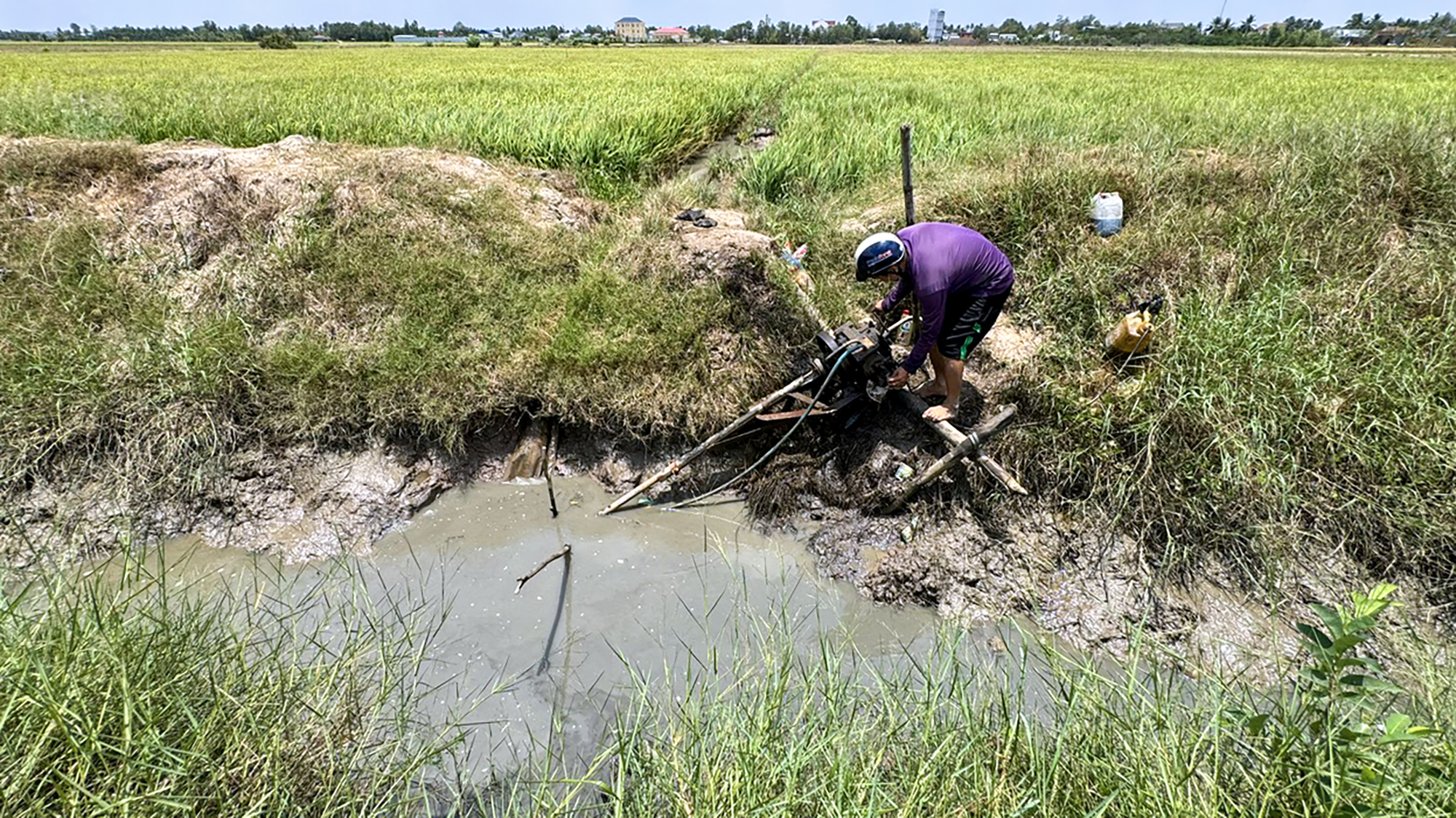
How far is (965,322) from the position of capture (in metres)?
3.43

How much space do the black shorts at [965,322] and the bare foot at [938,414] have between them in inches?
11.0

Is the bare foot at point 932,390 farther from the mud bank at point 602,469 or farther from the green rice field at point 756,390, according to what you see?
the green rice field at point 756,390

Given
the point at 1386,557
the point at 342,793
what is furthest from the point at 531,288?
the point at 1386,557

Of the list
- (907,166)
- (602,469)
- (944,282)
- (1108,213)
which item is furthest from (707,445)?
(1108,213)

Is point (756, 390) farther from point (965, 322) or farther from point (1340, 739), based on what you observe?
point (1340, 739)

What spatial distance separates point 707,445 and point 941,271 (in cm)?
150

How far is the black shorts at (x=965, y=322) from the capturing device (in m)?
3.42

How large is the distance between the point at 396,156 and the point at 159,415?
3.01 m

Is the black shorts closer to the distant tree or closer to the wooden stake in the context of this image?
the wooden stake

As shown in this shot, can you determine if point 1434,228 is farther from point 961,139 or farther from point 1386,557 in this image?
point 961,139

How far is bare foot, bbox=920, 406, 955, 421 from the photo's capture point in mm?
3467

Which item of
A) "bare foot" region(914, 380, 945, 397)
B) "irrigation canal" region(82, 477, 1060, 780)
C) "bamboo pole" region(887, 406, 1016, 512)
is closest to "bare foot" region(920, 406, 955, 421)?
"bamboo pole" region(887, 406, 1016, 512)

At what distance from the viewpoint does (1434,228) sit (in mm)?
4438

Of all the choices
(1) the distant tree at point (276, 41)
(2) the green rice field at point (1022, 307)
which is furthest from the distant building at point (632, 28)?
(2) the green rice field at point (1022, 307)
